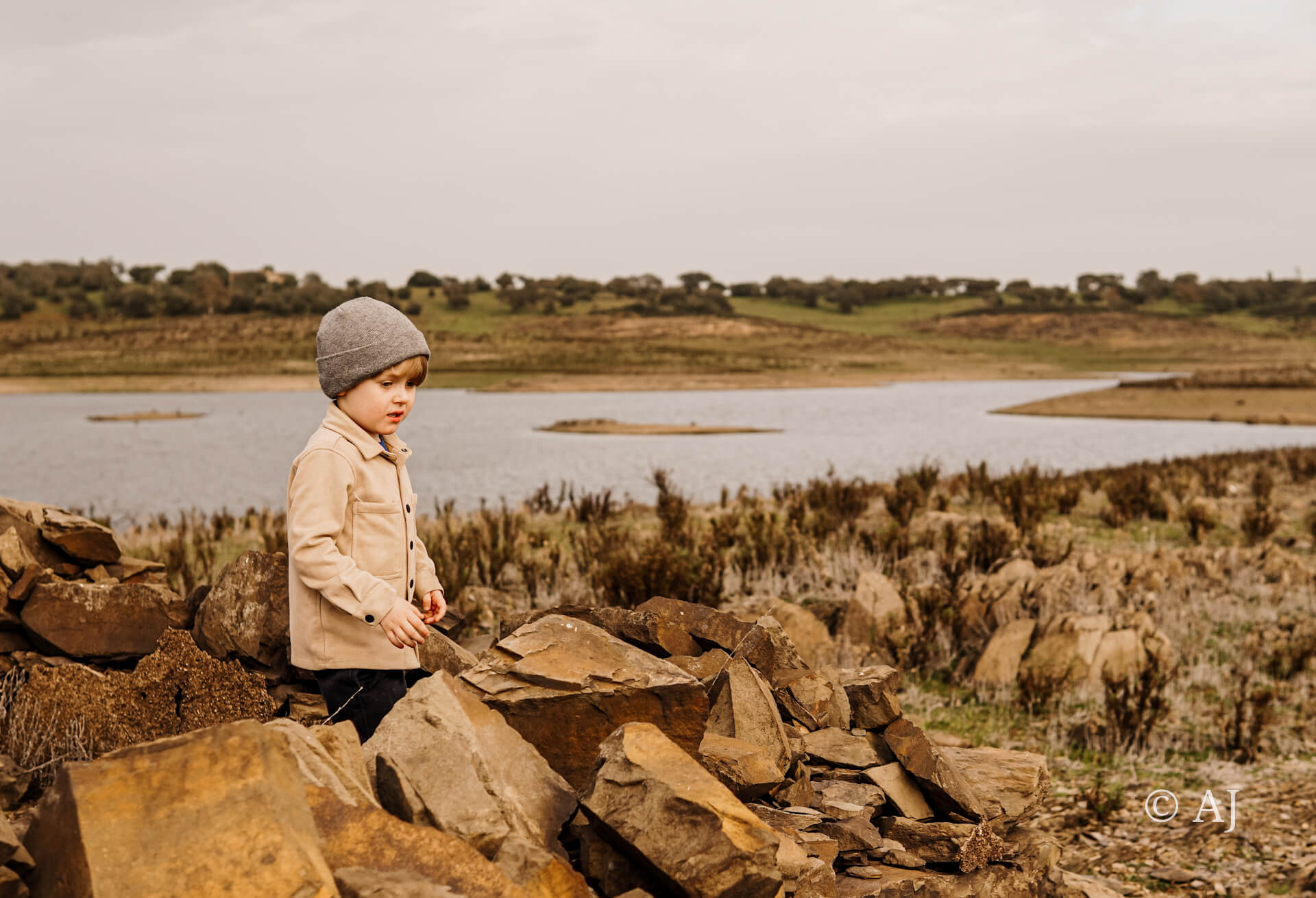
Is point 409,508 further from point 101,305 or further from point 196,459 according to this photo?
point 101,305

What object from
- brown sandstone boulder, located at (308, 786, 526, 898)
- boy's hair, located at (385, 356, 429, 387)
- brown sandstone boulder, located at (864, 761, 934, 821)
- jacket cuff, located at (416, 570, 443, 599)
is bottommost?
brown sandstone boulder, located at (864, 761, 934, 821)

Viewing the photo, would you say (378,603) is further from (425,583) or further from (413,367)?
(413,367)

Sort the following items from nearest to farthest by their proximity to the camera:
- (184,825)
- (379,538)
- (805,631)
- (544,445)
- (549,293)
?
(184,825) < (379,538) < (805,631) < (544,445) < (549,293)

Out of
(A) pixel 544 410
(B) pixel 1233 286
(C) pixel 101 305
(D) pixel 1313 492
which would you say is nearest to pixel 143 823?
(D) pixel 1313 492

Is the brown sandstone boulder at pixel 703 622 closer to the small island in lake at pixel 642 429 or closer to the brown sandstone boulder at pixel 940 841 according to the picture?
the brown sandstone boulder at pixel 940 841

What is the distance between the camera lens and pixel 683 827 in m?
2.25

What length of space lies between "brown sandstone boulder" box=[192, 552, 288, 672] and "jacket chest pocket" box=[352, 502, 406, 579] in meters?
1.08

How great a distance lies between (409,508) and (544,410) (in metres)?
34.0

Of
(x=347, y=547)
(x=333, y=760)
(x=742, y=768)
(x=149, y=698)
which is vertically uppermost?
(x=347, y=547)

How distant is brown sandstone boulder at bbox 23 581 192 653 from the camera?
4148mm

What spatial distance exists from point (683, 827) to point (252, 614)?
2.36 m

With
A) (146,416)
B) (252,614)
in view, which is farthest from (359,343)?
(146,416)

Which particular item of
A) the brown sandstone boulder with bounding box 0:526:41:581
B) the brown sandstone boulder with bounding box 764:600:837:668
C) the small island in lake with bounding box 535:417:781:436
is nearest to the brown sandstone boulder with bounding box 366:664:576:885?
the brown sandstone boulder with bounding box 0:526:41:581

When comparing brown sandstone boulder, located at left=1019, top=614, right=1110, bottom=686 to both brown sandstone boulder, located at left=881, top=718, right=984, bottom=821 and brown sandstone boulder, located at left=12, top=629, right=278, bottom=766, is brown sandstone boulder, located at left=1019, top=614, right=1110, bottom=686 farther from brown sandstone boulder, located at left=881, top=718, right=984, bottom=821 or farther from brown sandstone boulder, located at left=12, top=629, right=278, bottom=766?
brown sandstone boulder, located at left=12, top=629, right=278, bottom=766
